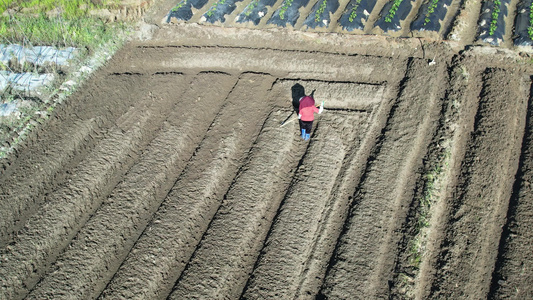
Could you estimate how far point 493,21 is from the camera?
9.27m

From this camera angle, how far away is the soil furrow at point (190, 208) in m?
5.55

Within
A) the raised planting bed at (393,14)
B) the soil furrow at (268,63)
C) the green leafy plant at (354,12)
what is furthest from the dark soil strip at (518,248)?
the green leafy plant at (354,12)

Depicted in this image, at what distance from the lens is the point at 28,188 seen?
6730 millimetres

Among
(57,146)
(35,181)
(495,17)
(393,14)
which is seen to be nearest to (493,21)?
(495,17)

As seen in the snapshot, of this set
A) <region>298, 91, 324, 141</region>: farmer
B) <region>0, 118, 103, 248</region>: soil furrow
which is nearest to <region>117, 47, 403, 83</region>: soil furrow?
<region>298, 91, 324, 141</region>: farmer

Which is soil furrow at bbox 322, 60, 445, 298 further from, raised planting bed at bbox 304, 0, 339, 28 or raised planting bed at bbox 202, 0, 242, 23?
raised planting bed at bbox 202, 0, 242, 23

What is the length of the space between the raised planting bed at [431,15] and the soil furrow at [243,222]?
4.91m

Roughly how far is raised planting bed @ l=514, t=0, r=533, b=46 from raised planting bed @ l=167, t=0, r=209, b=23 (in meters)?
8.72

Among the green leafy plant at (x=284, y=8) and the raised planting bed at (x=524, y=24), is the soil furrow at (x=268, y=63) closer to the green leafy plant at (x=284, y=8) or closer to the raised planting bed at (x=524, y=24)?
the green leafy plant at (x=284, y=8)

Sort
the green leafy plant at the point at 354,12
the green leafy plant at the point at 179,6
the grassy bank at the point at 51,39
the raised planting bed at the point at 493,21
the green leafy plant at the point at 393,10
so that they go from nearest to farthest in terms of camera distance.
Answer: the grassy bank at the point at 51,39 → the raised planting bed at the point at 493,21 → the green leafy plant at the point at 393,10 → the green leafy plant at the point at 354,12 → the green leafy plant at the point at 179,6

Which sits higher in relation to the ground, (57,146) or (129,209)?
(57,146)

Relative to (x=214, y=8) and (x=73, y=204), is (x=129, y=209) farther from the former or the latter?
(x=214, y=8)

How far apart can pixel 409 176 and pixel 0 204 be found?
300 inches

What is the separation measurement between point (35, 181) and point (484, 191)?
329 inches
